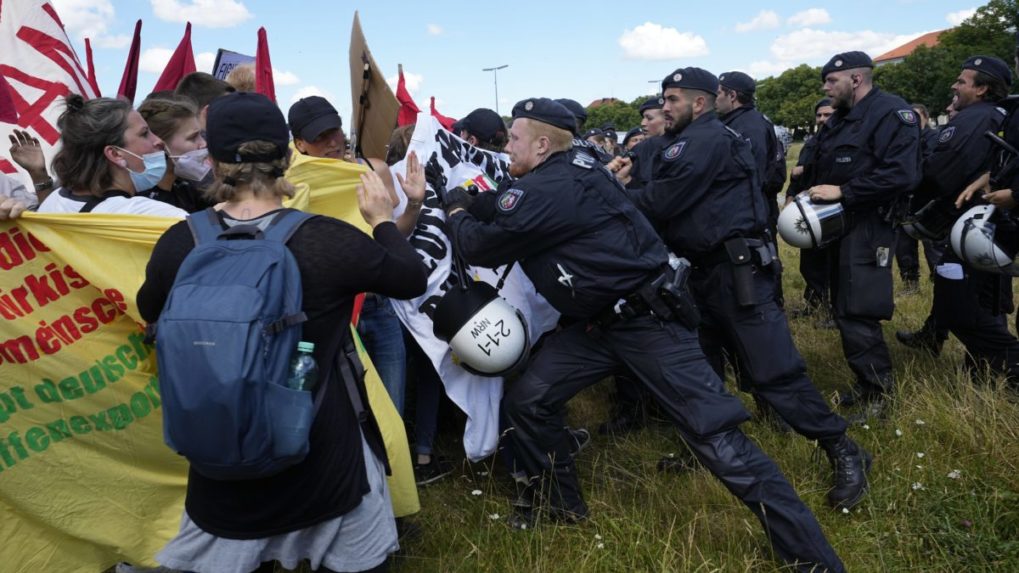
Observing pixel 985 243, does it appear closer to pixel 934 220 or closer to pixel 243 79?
pixel 934 220

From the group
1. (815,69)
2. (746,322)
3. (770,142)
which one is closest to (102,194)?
(746,322)

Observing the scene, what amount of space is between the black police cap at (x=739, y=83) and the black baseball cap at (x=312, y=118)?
3526 millimetres

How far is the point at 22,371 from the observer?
2828mm

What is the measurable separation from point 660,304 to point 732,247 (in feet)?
3.16

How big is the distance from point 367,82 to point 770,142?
4.02 metres

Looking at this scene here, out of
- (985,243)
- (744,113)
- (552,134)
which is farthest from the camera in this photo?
(744,113)

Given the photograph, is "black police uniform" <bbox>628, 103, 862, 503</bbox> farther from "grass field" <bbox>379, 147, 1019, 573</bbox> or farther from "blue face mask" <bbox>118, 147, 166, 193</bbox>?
"blue face mask" <bbox>118, 147, 166, 193</bbox>

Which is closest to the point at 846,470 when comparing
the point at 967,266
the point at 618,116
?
the point at 967,266

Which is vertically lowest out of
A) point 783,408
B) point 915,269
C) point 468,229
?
point 915,269

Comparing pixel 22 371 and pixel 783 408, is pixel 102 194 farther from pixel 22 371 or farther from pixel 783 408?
pixel 783 408

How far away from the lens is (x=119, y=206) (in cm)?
283

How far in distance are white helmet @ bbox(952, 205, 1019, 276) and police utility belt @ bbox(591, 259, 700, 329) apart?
6.81ft

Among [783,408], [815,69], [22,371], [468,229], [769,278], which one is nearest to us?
[22,371]

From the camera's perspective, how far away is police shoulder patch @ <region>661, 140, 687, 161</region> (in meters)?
4.07
